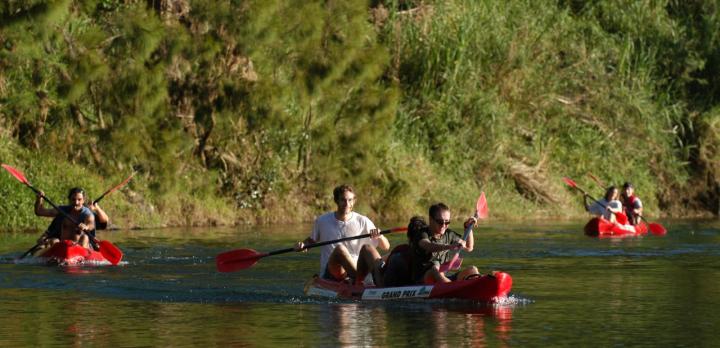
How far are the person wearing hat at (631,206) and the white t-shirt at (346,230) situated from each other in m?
14.6

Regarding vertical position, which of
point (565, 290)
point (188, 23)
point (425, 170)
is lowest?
point (565, 290)

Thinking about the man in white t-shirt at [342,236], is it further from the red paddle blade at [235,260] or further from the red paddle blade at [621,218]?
the red paddle blade at [621,218]

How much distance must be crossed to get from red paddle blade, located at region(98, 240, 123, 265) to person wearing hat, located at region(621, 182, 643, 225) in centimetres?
1291

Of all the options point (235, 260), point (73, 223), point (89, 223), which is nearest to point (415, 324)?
point (235, 260)

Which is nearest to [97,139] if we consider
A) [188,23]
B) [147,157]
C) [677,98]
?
[147,157]

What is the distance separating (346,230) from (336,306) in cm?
132

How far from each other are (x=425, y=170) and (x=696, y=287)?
18.0m

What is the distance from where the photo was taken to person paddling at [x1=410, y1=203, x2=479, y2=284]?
13289 mm

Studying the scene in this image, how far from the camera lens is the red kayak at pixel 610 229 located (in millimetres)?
26047

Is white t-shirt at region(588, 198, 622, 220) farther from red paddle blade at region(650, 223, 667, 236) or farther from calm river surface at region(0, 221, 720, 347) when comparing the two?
calm river surface at region(0, 221, 720, 347)

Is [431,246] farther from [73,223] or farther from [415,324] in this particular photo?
[73,223]

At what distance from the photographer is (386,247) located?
14.3 meters

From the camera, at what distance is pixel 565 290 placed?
1467 centimetres

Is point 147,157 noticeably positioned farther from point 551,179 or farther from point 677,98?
point 677,98
